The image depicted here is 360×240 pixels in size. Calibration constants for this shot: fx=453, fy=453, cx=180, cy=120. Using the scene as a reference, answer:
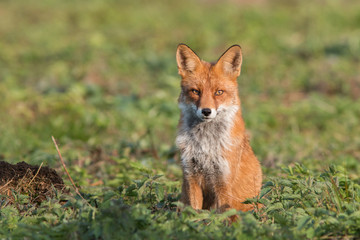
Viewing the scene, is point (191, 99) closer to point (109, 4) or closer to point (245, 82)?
point (245, 82)

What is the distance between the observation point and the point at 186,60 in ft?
16.7

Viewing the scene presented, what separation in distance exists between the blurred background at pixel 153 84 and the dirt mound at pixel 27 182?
367 millimetres

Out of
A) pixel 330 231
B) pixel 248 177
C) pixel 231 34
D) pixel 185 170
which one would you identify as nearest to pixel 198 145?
pixel 185 170

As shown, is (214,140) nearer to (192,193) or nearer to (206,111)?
(206,111)

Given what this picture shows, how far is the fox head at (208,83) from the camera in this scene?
4.71 m

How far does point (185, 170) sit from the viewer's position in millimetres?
4781

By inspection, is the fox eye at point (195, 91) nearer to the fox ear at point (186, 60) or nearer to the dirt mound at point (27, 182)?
the fox ear at point (186, 60)

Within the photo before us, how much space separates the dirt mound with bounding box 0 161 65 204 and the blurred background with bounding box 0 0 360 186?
37 cm

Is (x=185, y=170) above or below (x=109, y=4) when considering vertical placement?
below


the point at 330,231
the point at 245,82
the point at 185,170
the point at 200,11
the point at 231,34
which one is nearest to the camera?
the point at 330,231

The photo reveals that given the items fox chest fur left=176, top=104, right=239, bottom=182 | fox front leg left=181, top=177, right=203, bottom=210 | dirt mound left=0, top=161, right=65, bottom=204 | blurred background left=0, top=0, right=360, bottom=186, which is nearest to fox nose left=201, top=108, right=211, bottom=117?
fox chest fur left=176, top=104, right=239, bottom=182

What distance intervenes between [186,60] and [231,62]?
1.65ft

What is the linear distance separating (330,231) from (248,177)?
1.24 metres

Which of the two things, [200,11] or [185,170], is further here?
[200,11]
